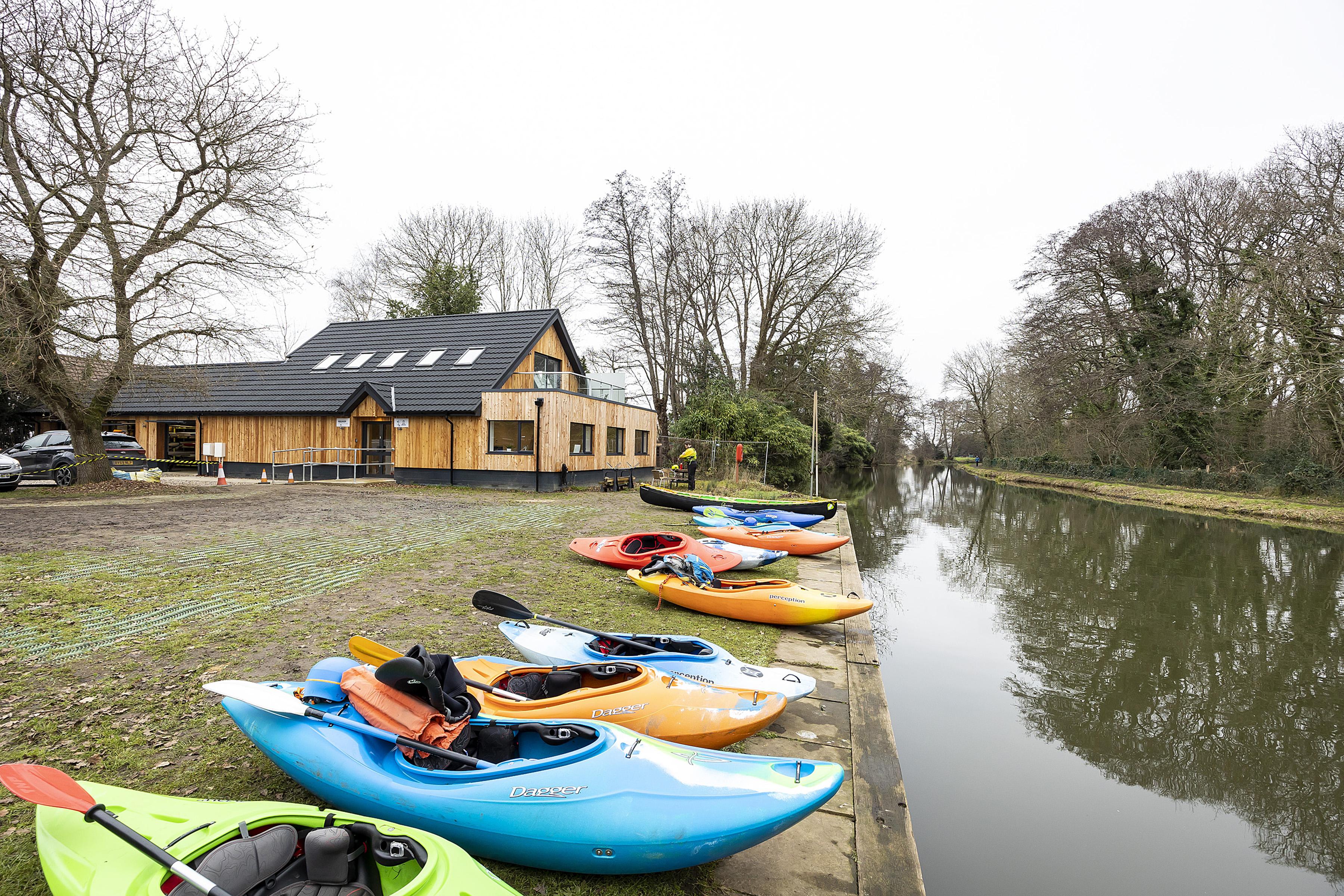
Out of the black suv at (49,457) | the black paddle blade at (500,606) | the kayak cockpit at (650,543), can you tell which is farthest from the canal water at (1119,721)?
the black suv at (49,457)

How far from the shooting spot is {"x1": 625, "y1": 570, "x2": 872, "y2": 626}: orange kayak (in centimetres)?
671

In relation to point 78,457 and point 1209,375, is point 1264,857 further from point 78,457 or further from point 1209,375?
point 1209,375

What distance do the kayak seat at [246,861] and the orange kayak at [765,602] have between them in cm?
513

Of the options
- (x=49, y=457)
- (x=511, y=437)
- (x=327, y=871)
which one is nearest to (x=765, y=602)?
(x=327, y=871)

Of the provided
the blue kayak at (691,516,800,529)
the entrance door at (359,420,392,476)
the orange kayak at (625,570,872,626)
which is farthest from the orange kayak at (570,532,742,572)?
the entrance door at (359,420,392,476)

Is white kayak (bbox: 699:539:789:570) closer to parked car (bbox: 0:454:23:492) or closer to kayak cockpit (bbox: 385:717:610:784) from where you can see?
kayak cockpit (bbox: 385:717:610:784)

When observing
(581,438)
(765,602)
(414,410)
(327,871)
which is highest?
(414,410)

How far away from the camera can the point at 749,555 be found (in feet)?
30.7

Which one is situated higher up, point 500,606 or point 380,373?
point 380,373

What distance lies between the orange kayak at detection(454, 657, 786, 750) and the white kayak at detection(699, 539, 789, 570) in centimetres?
507

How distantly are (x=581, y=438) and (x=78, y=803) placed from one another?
1892cm

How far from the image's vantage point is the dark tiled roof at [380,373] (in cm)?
2002

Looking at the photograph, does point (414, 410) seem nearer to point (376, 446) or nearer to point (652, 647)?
point (376, 446)

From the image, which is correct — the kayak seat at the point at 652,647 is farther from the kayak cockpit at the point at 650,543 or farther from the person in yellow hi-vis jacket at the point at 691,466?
the person in yellow hi-vis jacket at the point at 691,466
